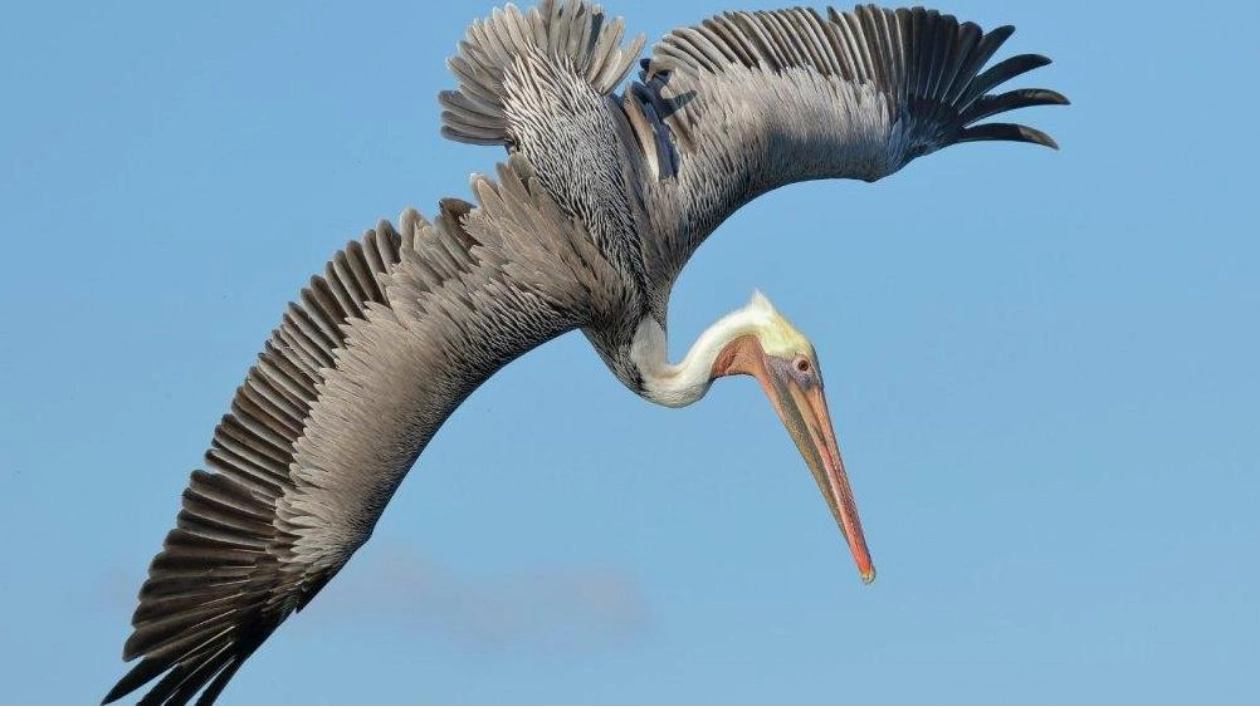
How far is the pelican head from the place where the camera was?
14883 mm

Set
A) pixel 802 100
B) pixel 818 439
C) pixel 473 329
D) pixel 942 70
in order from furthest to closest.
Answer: pixel 942 70 → pixel 802 100 → pixel 818 439 → pixel 473 329

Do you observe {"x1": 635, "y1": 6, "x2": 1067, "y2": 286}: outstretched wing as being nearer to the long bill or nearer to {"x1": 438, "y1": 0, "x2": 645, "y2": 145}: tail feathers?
{"x1": 438, "y1": 0, "x2": 645, "y2": 145}: tail feathers

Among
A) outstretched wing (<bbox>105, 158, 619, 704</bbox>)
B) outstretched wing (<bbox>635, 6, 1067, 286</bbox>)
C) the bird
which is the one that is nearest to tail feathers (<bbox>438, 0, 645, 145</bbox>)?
the bird

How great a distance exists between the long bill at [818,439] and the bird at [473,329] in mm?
14

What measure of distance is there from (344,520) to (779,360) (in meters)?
3.22

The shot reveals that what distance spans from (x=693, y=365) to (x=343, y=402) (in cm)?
256

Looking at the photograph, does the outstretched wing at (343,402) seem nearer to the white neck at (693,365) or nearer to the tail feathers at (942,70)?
the white neck at (693,365)

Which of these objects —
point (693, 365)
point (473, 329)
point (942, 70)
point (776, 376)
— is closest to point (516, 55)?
point (473, 329)

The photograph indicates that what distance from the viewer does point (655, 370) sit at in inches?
587

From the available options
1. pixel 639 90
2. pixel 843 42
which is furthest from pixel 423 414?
pixel 843 42

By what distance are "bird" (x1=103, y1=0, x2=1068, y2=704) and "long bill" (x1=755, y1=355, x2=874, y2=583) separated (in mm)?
14

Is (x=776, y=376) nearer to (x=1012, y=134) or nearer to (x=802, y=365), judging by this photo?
(x=802, y=365)

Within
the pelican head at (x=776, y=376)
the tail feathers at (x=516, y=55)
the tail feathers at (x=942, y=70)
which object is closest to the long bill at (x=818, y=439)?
the pelican head at (x=776, y=376)

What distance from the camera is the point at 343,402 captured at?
1396 centimetres
